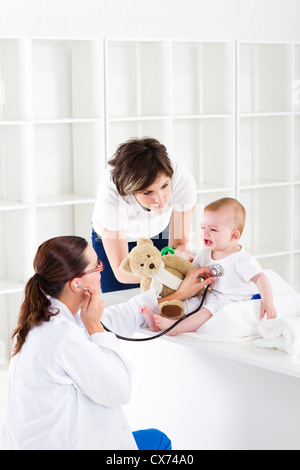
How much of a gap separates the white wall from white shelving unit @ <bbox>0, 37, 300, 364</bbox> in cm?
9

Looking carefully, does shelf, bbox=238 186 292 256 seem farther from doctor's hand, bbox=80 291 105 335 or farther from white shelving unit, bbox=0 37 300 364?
doctor's hand, bbox=80 291 105 335

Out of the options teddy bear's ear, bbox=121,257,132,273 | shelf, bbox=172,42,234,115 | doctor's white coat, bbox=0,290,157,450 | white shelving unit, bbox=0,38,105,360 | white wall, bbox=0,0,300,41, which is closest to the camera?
doctor's white coat, bbox=0,290,157,450

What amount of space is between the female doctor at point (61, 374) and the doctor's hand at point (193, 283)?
449 millimetres

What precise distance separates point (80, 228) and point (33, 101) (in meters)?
0.77

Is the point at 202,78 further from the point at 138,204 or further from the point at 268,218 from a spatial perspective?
the point at 138,204

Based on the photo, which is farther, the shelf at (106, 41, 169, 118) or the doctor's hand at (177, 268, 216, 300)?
the shelf at (106, 41, 169, 118)

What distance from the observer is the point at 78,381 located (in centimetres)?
153

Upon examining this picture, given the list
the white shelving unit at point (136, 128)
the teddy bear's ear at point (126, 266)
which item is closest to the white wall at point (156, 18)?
the white shelving unit at point (136, 128)

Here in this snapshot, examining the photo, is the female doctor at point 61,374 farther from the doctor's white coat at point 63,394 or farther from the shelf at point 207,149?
the shelf at point 207,149

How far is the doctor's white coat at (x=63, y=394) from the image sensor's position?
60.1 inches

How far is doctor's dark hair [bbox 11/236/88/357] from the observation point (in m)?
1.62

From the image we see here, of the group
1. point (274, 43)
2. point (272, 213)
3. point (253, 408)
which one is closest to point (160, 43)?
point (274, 43)

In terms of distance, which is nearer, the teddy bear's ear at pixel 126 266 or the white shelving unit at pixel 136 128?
the teddy bear's ear at pixel 126 266

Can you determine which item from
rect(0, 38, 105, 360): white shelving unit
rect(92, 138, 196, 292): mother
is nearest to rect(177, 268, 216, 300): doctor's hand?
rect(92, 138, 196, 292): mother
